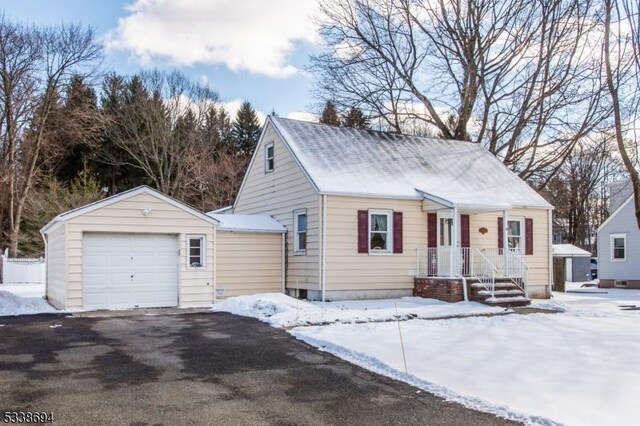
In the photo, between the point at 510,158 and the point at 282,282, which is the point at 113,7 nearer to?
the point at 282,282

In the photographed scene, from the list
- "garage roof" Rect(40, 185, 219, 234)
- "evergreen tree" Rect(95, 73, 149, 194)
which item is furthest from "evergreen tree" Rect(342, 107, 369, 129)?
"garage roof" Rect(40, 185, 219, 234)

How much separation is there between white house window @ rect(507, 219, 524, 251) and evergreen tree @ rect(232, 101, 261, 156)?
2712 cm

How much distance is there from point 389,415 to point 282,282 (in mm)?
13214

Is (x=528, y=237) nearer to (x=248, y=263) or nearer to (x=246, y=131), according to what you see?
(x=248, y=263)

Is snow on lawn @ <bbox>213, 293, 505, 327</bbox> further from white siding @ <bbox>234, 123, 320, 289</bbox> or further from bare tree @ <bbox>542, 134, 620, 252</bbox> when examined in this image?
bare tree @ <bbox>542, 134, 620, 252</bbox>

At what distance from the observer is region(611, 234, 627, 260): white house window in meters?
29.7

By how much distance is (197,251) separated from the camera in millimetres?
16812

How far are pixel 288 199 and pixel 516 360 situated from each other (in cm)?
1166

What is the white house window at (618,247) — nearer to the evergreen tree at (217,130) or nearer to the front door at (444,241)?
the front door at (444,241)

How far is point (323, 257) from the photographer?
17453 millimetres

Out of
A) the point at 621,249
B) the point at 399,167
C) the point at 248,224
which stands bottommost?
the point at 621,249

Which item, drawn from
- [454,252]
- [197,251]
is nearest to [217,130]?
[197,251]

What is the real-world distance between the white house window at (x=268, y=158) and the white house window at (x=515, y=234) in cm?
860

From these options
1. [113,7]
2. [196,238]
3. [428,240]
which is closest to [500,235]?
[428,240]
